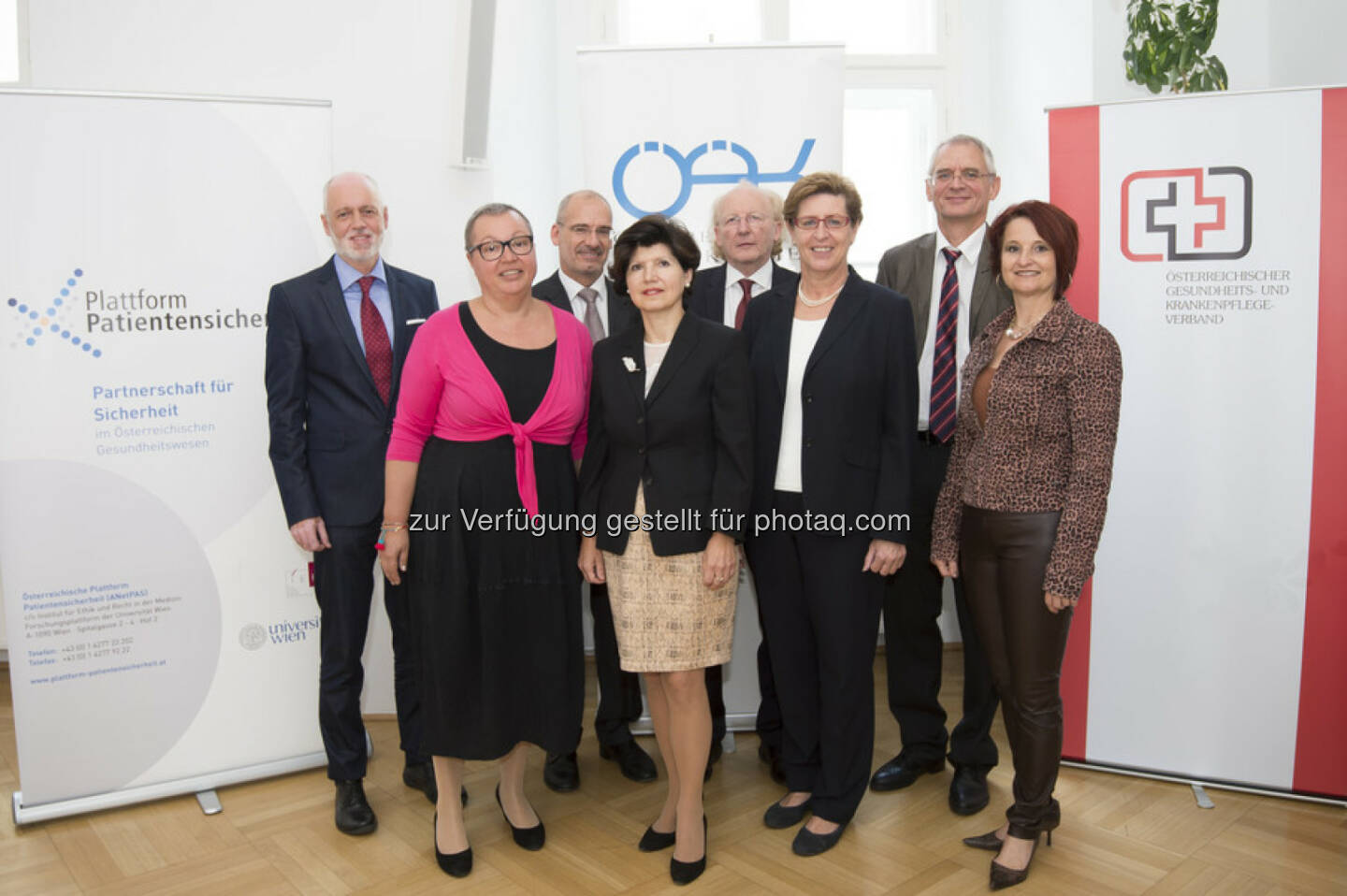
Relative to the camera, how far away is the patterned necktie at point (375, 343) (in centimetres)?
272

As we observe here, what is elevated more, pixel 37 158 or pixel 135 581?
pixel 37 158

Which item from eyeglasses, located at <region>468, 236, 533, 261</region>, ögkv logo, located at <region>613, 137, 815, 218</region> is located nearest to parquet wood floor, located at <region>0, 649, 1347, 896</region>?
eyeglasses, located at <region>468, 236, 533, 261</region>

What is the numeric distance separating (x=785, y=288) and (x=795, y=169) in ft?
3.31

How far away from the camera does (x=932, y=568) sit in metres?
2.89

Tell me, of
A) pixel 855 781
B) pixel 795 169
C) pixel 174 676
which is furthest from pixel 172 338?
pixel 855 781

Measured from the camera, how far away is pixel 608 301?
3.07m

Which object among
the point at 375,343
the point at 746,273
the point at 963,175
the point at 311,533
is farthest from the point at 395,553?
the point at 963,175

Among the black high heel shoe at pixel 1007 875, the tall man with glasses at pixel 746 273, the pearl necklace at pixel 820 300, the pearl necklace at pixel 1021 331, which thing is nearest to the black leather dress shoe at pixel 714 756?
the tall man with glasses at pixel 746 273

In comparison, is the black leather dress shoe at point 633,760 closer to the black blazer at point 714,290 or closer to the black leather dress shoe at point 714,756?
the black leather dress shoe at point 714,756

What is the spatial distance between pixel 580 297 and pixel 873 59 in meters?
2.52

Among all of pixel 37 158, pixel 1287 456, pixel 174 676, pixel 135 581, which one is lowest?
pixel 174 676

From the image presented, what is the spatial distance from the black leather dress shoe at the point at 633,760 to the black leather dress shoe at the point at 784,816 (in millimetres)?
483

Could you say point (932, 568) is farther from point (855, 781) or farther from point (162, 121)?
point (162, 121)

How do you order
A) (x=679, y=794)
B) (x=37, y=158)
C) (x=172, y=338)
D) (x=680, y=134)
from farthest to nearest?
(x=680, y=134), (x=172, y=338), (x=37, y=158), (x=679, y=794)
